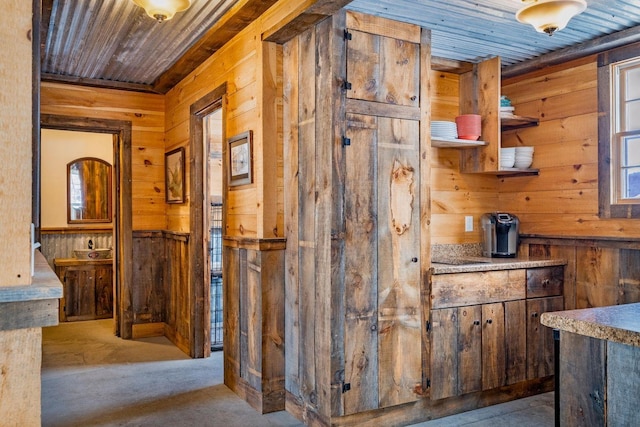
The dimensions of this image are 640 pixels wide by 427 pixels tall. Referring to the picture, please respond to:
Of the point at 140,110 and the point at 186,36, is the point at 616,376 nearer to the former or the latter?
the point at 186,36

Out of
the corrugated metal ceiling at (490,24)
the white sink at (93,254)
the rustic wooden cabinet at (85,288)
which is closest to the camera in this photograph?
the corrugated metal ceiling at (490,24)

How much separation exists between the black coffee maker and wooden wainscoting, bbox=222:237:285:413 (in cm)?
169

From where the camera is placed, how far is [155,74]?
15.5ft

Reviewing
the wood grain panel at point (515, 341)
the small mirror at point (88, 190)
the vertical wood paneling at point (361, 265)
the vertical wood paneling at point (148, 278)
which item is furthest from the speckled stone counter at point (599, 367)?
the small mirror at point (88, 190)

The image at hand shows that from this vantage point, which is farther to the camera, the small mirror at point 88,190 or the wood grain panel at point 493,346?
the small mirror at point 88,190

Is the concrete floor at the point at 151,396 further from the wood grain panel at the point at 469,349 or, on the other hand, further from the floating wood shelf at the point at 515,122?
the floating wood shelf at the point at 515,122

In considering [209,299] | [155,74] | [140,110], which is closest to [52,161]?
[140,110]

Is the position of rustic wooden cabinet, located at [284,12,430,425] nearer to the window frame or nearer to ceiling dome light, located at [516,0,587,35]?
ceiling dome light, located at [516,0,587,35]

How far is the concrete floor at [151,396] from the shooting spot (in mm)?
3098

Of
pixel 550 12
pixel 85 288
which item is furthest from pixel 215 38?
pixel 85 288

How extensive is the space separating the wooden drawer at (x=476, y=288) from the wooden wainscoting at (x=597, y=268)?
0.48 metres

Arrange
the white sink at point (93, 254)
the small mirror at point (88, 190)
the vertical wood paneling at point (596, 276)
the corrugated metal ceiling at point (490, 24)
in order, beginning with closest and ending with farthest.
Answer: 1. the corrugated metal ceiling at point (490, 24)
2. the vertical wood paneling at point (596, 276)
3. the white sink at point (93, 254)
4. the small mirror at point (88, 190)

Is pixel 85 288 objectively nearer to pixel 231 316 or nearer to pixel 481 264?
pixel 231 316

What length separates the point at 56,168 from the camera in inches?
253
